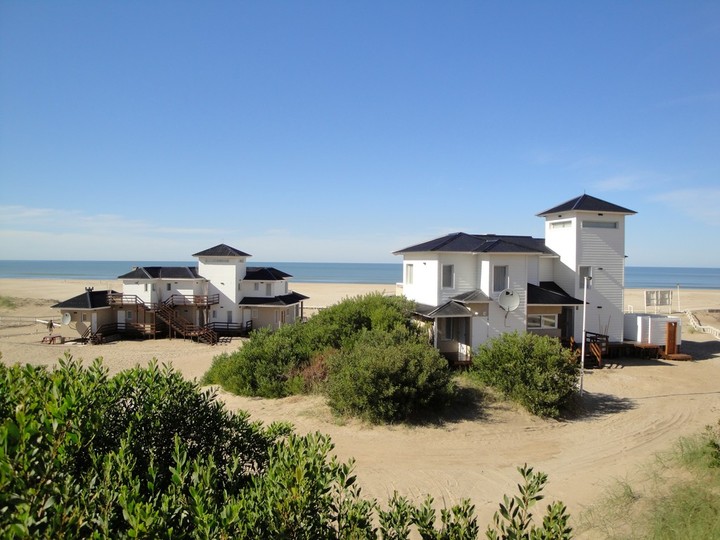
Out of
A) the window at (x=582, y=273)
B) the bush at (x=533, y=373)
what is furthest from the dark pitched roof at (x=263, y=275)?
the bush at (x=533, y=373)

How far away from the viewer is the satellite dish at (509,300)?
891 inches

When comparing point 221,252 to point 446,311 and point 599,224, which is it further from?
point 599,224

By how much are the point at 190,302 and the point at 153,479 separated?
33408 mm

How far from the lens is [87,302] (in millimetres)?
35125

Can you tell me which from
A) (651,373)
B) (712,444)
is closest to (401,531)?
(712,444)

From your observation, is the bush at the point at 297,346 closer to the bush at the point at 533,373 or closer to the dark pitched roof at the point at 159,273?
the bush at the point at 533,373

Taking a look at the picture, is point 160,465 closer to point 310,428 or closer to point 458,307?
Result: point 310,428

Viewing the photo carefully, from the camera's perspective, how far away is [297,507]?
14.8ft

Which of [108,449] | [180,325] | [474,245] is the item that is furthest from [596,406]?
[180,325]

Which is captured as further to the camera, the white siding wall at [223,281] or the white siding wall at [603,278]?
the white siding wall at [223,281]

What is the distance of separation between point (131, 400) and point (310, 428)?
9130mm

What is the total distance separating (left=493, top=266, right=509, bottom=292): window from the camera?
23297 millimetres

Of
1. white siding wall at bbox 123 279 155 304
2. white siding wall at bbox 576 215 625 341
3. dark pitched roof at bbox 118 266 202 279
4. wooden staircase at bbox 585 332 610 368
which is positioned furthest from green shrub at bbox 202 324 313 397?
white siding wall at bbox 123 279 155 304

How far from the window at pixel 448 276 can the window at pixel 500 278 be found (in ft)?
6.60
